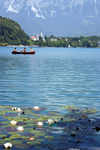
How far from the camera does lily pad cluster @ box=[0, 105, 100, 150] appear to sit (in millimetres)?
10344

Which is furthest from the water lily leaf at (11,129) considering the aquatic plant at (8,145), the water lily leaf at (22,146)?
the aquatic plant at (8,145)

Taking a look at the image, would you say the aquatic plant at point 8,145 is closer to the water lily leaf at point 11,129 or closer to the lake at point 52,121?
the lake at point 52,121

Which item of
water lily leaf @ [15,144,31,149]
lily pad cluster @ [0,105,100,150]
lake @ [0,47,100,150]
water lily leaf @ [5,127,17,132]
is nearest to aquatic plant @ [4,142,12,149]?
lily pad cluster @ [0,105,100,150]

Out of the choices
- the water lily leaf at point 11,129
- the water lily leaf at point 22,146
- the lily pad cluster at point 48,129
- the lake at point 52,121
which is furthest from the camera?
the water lily leaf at point 11,129

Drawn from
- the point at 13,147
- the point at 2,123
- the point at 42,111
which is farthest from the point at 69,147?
the point at 42,111

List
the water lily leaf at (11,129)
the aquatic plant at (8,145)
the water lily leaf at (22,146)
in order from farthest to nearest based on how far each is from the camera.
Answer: the water lily leaf at (11,129) < the water lily leaf at (22,146) < the aquatic plant at (8,145)

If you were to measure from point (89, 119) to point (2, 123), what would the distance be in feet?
12.3

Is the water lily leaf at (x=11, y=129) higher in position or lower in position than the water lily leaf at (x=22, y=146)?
higher

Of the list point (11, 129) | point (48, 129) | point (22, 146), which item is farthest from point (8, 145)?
point (48, 129)

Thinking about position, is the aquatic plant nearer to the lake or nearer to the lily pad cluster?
the lily pad cluster

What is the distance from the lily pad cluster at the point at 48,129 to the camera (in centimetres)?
1034

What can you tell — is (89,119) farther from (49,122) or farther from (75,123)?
(49,122)

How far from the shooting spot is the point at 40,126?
1235 centimetres

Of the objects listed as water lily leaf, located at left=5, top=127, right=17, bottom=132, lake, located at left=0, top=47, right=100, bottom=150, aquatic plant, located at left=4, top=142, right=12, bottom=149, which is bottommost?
lake, located at left=0, top=47, right=100, bottom=150
